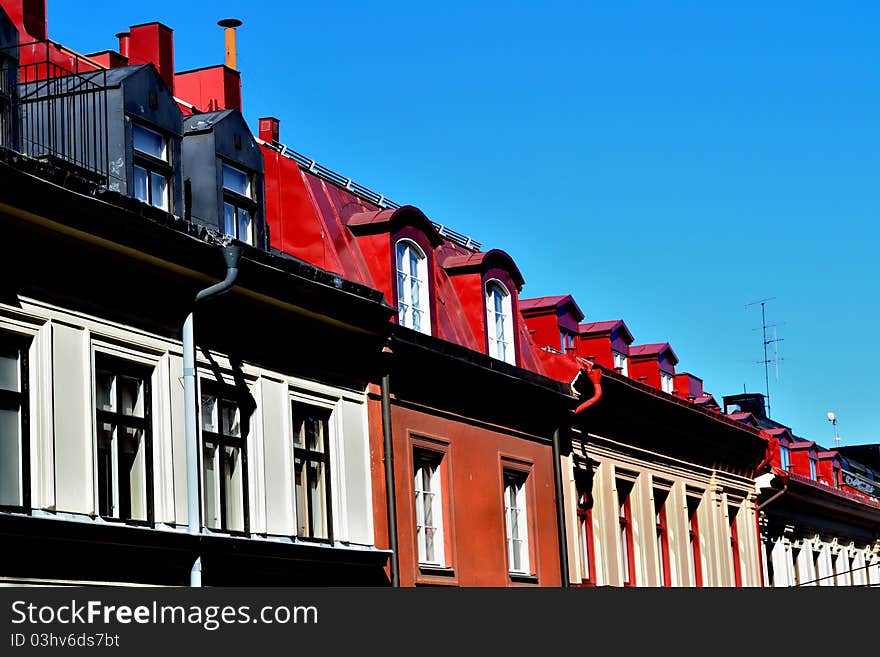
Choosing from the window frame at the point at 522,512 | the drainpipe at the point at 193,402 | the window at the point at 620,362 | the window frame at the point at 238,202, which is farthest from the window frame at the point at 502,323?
the drainpipe at the point at 193,402

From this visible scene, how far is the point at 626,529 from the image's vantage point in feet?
114

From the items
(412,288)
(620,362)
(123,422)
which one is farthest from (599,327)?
(123,422)

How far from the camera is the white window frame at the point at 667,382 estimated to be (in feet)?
135

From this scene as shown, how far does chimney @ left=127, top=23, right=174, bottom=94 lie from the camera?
80.0 ft

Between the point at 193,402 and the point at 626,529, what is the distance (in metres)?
15.9

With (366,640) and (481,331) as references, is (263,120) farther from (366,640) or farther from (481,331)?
A: (366,640)

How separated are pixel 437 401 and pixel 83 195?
9.98 meters

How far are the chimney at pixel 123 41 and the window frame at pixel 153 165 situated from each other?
3.04 metres

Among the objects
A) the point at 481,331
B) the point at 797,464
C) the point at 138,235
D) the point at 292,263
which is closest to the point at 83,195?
the point at 138,235

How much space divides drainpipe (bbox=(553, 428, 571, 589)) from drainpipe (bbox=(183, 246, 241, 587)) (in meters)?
11.3

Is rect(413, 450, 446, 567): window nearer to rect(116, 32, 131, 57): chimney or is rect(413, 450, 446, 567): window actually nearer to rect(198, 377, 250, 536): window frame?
rect(198, 377, 250, 536): window frame

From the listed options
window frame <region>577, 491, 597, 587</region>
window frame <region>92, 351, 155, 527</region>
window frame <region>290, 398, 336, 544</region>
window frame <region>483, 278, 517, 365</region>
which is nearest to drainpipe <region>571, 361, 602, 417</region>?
window frame <region>483, 278, 517, 365</region>

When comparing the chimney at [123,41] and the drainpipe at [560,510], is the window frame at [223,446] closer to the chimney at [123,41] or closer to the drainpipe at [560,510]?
the chimney at [123,41]

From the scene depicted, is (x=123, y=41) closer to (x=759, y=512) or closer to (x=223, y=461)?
(x=223, y=461)
